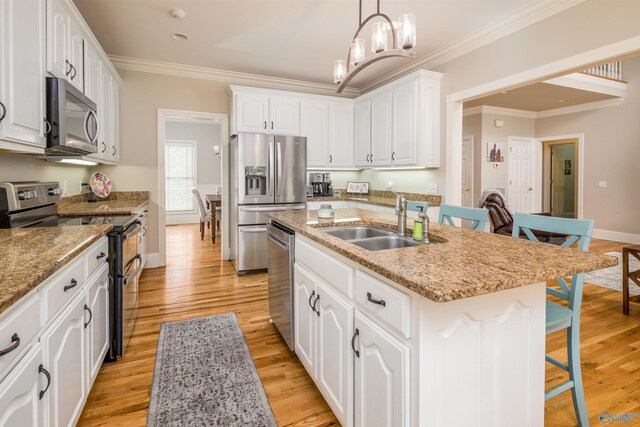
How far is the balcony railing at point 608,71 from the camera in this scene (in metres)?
5.63

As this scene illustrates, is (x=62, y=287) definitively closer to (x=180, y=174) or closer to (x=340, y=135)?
(x=340, y=135)

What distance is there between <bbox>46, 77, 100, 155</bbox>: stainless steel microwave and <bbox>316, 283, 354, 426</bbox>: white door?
1.80 meters

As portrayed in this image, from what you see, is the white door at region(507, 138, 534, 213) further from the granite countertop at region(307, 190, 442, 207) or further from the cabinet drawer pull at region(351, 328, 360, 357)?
the cabinet drawer pull at region(351, 328, 360, 357)

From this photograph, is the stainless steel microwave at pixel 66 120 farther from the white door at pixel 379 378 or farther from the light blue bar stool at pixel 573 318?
the light blue bar stool at pixel 573 318

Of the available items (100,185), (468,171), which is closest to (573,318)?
(100,185)

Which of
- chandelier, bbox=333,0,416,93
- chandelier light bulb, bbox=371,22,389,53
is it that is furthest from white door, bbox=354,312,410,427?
chandelier light bulb, bbox=371,22,389,53

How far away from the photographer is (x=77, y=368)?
148cm

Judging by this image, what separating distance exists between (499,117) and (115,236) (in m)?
7.26

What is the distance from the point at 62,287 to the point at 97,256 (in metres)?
0.58

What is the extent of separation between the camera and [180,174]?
862 centimetres

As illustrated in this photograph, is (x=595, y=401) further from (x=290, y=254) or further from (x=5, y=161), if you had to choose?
(x=5, y=161)

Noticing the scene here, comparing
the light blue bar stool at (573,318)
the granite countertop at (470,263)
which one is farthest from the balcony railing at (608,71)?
the granite countertop at (470,263)

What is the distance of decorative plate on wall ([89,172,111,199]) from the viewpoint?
12.1 feet

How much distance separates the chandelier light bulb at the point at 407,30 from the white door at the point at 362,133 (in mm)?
2971
